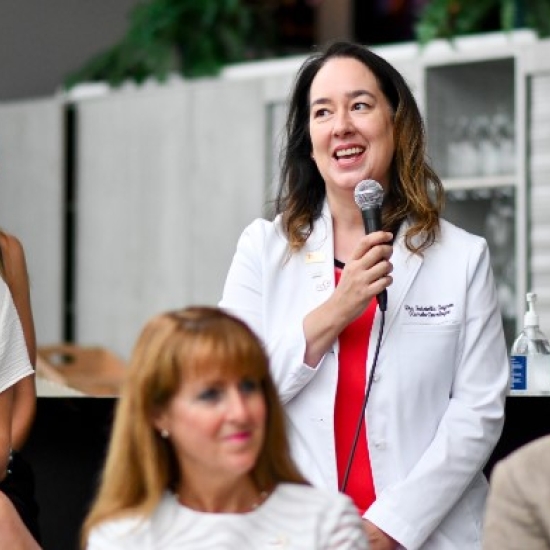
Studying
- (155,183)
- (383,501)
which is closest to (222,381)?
(383,501)

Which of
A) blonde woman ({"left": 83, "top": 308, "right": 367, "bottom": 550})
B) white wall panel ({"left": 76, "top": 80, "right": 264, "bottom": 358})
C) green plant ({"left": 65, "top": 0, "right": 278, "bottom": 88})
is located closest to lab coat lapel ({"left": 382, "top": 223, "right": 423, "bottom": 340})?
blonde woman ({"left": 83, "top": 308, "right": 367, "bottom": 550})

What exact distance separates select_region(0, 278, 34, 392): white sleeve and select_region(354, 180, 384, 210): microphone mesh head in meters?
0.74

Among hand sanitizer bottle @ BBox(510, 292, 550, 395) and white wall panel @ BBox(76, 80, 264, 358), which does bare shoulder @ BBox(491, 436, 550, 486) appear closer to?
hand sanitizer bottle @ BBox(510, 292, 550, 395)

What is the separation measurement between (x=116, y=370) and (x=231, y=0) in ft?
7.06

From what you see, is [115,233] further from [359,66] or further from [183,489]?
[183,489]

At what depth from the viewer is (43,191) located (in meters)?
7.96

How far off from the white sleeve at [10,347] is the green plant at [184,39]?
177 inches

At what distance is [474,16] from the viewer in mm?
6848

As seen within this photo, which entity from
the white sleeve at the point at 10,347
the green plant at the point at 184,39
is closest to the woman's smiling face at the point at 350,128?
the white sleeve at the point at 10,347

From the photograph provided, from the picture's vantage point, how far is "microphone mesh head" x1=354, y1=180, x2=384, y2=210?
2906 millimetres

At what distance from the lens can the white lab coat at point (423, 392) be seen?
2.88m

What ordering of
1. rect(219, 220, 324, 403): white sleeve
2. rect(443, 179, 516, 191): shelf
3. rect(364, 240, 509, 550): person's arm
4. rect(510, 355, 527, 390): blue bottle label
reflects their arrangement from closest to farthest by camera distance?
rect(364, 240, 509, 550): person's arm < rect(219, 220, 324, 403): white sleeve < rect(510, 355, 527, 390): blue bottle label < rect(443, 179, 516, 191): shelf

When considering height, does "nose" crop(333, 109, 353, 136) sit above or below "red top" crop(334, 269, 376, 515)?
above

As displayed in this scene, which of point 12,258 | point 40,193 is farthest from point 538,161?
point 12,258
